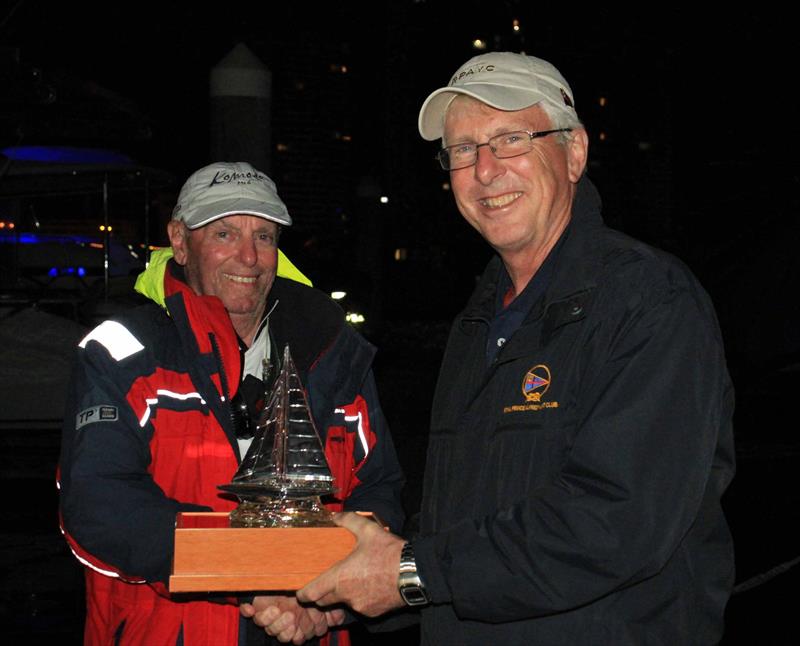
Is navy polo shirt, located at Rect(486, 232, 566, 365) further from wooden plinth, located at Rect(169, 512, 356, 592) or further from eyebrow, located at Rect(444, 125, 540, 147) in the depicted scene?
wooden plinth, located at Rect(169, 512, 356, 592)

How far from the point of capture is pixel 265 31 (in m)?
26.9

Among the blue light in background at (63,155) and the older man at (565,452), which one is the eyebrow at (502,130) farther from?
the blue light in background at (63,155)

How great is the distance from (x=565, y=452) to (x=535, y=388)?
0.17m

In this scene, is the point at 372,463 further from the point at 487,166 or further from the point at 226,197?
the point at 487,166

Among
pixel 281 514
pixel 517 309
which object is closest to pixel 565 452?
pixel 517 309

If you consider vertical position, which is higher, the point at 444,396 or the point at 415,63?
the point at 415,63

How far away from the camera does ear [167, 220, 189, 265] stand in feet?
13.8

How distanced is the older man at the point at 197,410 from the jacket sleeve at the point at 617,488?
35.6 inches

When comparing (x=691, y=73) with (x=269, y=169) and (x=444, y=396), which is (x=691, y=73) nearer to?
(x=269, y=169)

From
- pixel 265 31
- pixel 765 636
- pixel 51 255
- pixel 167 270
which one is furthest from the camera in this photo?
pixel 265 31

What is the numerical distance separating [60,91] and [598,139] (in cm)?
1847

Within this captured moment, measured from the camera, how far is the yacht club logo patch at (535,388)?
277 cm

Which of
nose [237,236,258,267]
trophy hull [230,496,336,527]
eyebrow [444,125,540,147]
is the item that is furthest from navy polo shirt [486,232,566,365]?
nose [237,236,258,267]

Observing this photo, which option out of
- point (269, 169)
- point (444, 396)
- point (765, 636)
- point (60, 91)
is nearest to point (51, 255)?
point (60, 91)
